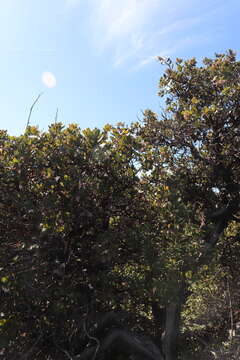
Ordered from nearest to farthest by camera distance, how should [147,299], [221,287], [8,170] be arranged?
[8,170] < [147,299] < [221,287]

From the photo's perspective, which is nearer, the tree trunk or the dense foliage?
the dense foliage

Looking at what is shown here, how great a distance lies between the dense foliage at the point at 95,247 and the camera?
677 cm

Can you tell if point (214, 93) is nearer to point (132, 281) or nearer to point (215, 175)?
point (215, 175)

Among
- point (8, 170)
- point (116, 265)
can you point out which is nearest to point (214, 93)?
A: point (116, 265)

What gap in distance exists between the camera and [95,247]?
704 cm

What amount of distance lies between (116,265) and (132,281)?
0.76 meters

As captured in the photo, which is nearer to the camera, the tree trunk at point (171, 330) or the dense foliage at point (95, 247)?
the dense foliage at point (95, 247)

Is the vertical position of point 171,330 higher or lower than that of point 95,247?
lower

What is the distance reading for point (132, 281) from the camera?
24.6 ft

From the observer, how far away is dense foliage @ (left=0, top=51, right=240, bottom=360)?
6.77 meters

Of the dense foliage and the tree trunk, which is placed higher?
the dense foliage

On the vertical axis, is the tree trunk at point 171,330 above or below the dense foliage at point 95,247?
below

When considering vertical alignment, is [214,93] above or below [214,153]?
above

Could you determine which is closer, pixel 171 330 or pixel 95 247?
pixel 95 247
